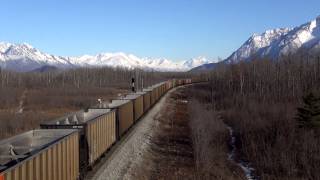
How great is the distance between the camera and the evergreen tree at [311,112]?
105 ft

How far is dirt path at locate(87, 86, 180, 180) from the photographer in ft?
59.8

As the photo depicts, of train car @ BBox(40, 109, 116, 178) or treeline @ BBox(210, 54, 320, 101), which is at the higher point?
treeline @ BBox(210, 54, 320, 101)

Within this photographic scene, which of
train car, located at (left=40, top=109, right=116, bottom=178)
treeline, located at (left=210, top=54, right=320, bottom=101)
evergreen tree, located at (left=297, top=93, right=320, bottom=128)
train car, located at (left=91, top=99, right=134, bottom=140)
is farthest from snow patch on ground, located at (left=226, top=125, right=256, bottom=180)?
treeline, located at (left=210, top=54, right=320, bottom=101)

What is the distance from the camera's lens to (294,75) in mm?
93875

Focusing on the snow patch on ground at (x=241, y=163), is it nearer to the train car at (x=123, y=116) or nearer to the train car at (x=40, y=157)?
the train car at (x=123, y=116)

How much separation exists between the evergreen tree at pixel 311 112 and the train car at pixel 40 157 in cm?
2061

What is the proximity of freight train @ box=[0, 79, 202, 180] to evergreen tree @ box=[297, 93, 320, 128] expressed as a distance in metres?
13.1

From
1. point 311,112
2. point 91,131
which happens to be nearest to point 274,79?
point 311,112

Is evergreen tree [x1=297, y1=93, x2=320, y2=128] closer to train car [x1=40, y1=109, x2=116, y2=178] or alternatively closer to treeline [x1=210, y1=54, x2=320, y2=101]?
train car [x1=40, y1=109, x2=116, y2=178]

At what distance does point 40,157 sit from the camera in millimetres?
10547

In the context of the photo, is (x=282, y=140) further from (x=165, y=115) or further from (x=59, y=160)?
(x=59, y=160)

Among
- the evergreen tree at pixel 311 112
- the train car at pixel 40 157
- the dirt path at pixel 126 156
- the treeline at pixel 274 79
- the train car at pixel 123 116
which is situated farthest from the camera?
the treeline at pixel 274 79

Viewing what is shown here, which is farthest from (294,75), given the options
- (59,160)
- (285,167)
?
(59,160)

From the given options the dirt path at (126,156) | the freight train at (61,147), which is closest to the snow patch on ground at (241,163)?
the dirt path at (126,156)
